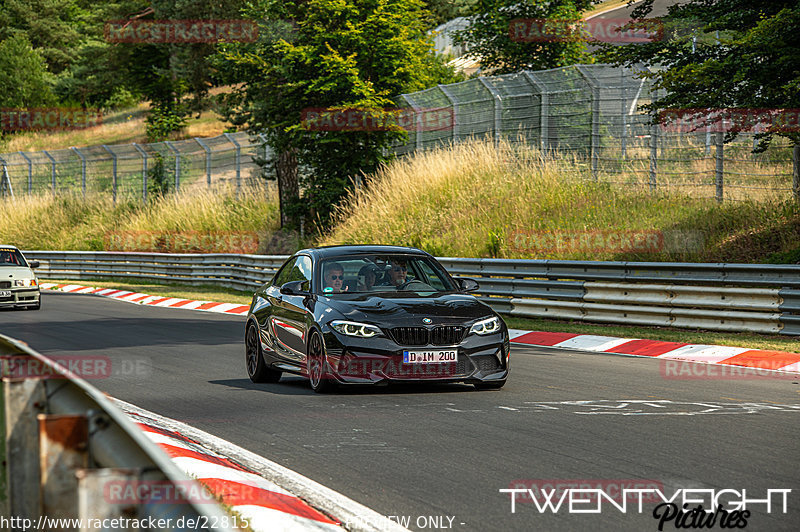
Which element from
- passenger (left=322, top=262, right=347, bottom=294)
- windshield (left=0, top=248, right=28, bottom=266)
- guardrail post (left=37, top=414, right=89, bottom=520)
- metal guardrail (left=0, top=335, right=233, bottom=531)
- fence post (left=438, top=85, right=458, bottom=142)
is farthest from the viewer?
fence post (left=438, top=85, right=458, bottom=142)

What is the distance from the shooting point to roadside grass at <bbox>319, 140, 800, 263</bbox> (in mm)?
18906

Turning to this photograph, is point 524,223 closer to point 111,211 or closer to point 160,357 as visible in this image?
point 160,357

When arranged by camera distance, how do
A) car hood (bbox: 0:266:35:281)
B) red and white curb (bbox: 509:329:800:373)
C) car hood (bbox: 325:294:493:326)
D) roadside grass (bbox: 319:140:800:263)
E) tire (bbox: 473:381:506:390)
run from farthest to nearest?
car hood (bbox: 0:266:35:281), roadside grass (bbox: 319:140:800:263), red and white curb (bbox: 509:329:800:373), tire (bbox: 473:381:506:390), car hood (bbox: 325:294:493:326)

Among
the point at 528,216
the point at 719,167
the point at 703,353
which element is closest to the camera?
the point at 703,353

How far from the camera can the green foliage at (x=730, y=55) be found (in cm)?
1431

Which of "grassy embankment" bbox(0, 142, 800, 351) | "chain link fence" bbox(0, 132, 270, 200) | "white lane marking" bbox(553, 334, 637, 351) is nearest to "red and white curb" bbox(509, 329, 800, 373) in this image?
"white lane marking" bbox(553, 334, 637, 351)

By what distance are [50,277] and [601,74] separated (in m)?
23.8

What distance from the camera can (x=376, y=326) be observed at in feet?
32.8

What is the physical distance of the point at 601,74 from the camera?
83.4ft

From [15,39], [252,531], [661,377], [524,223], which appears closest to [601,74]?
[524,223]

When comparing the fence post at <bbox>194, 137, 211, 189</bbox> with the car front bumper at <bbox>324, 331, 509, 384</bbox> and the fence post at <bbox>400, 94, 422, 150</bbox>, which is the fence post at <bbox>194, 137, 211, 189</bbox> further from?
the car front bumper at <bbox>324, 331, 509, 384</bbox>

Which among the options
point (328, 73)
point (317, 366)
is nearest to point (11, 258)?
point (328, 73)

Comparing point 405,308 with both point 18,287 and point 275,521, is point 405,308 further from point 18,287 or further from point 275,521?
point 18,287

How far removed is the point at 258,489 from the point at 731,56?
11.4 m
